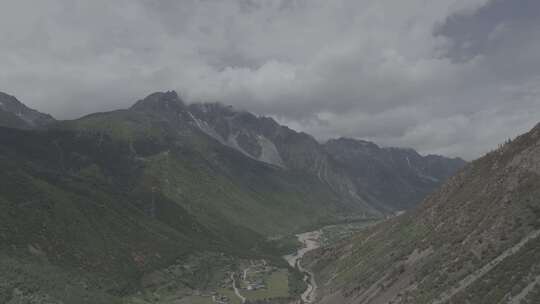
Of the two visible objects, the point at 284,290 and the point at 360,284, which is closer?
the point at 360,284

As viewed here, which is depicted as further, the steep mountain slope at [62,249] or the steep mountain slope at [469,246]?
the steep mountain slope at [62,249]

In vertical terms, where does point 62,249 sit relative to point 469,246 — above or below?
below

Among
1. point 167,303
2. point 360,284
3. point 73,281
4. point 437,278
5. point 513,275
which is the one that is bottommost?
point 167,303

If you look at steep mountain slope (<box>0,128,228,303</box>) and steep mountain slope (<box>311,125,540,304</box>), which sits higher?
Result: steep mountain slope (<box>311,125,540,304</box>)

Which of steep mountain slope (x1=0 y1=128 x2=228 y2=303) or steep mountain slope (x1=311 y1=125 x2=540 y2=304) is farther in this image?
steep mountain slope (x1=0 y1=128 x2=228 y2=303)

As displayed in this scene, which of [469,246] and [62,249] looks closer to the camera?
[469,246]

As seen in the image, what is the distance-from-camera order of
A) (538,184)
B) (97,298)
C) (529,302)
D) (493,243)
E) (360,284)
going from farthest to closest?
(97,298)
(360,284)
(538,184)
(493,243)
(529,302)

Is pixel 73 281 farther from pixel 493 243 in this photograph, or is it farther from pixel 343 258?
pixel 493 243

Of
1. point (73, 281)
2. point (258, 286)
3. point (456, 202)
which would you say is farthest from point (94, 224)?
point (456, 202)
